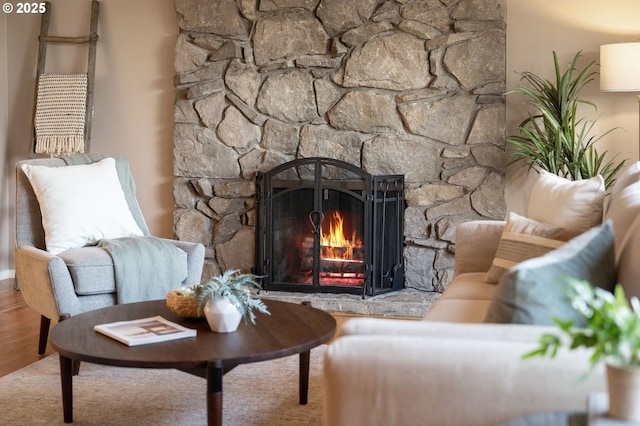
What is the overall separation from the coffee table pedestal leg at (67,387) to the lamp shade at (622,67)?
3.08 m

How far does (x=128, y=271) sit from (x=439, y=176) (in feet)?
6.76

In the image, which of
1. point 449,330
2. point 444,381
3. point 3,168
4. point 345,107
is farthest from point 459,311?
point 3,168

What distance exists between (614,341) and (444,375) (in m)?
0.43

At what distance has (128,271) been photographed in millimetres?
3898

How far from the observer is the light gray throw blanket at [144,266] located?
388 centimetres

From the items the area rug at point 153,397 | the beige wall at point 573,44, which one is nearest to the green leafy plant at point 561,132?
the beige wall at point 573,44

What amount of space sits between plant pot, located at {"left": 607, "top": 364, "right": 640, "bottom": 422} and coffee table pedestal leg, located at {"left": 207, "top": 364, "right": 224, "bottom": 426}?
139 centimetres

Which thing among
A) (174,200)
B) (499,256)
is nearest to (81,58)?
(174,200)

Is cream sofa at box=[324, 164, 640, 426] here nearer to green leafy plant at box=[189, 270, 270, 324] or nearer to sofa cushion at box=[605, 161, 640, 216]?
green leafy plant at box=[189, 270, 270, 324]

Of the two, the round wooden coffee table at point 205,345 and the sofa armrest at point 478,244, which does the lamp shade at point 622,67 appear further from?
the round wooden coffee table at point 205,345

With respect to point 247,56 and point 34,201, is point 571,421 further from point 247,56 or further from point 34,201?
point 247,56

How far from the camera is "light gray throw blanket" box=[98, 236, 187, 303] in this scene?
12.7 feet

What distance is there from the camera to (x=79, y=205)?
413cm

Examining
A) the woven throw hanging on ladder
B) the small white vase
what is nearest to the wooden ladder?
the woven throw hanging on ladder
